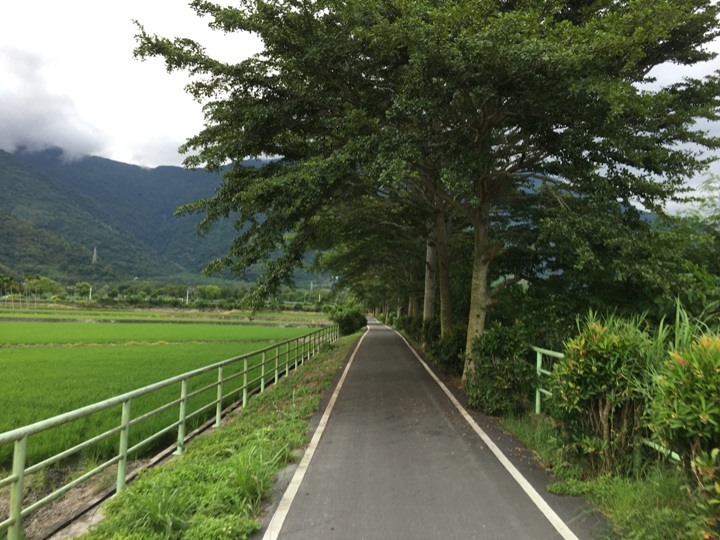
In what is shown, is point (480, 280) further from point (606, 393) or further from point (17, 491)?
point (17, 491)

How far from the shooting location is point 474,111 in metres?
9.42

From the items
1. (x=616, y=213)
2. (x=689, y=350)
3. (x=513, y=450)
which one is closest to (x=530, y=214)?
(x=616, y=213)

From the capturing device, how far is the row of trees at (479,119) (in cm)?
759

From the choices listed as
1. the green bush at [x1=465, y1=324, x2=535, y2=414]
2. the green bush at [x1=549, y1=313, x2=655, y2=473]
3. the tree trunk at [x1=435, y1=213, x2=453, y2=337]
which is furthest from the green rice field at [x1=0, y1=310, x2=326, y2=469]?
the tree trunk at [x1=435, y1=213, x2=453, y2=337]

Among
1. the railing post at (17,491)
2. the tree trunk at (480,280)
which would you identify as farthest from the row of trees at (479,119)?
the railing post at (17,491)

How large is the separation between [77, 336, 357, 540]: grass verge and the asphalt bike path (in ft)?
0.94

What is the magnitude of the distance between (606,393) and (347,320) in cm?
4563

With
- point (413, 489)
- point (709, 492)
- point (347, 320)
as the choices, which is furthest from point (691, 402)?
point (347, 320)

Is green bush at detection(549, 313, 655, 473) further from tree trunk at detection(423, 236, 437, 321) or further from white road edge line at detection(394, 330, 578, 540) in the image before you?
tree trunk at detection(423, 236, 437, 321)

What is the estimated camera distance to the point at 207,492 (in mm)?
4469

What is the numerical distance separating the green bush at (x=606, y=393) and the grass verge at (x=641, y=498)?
25 cm

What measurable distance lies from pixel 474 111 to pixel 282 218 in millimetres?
4602

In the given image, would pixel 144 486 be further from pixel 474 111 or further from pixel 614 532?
pixel 474 111

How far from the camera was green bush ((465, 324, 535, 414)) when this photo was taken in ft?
27.2
